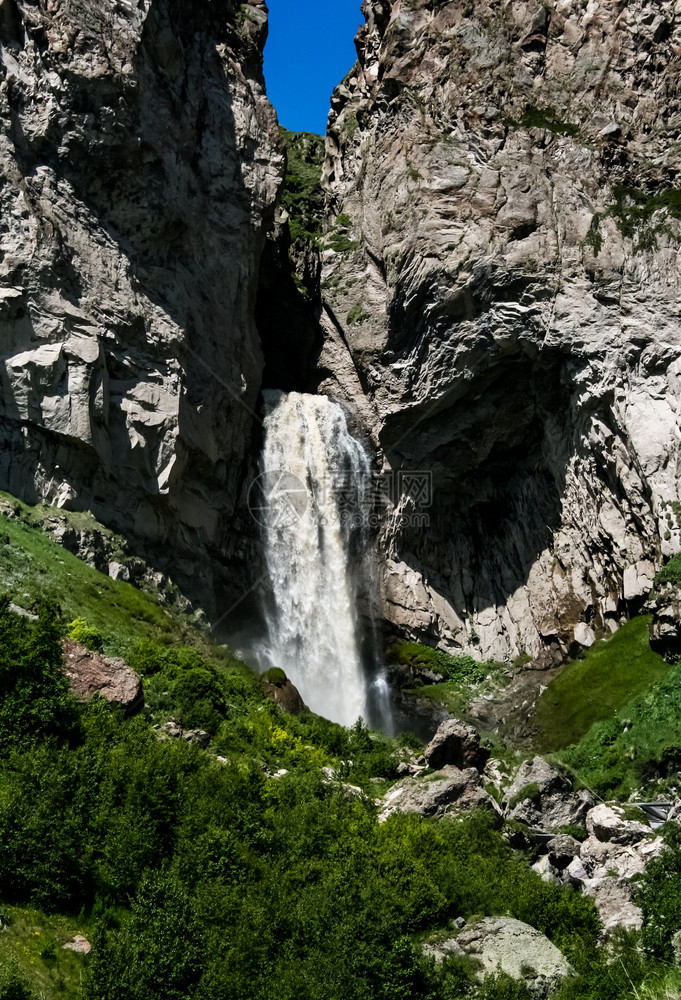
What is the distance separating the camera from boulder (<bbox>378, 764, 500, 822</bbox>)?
21484 mm

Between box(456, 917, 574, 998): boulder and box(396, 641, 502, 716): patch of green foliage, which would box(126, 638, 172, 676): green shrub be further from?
box(396, 641, 502, 716): patch of green foliage

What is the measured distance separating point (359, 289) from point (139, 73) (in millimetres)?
14654

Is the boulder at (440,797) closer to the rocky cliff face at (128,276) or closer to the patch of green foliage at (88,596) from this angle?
the patch of green foliage at (88,596)

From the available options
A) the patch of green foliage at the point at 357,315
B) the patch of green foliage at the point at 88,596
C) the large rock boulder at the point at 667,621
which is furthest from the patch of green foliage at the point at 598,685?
the patch of green foliage at the point at 357,315

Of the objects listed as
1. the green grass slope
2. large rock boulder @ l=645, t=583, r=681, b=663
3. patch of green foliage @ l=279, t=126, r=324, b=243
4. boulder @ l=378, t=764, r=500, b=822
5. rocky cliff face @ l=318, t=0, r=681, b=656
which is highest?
patch of green foliage @ l=279, t=126, r=324, b=243

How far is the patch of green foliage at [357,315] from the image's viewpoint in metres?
45.7

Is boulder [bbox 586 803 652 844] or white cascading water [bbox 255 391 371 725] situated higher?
white cascading water [bbox 255 391 371 725]

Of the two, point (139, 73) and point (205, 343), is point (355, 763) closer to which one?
point (205, 343)

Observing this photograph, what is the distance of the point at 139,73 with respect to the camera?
37719 mm

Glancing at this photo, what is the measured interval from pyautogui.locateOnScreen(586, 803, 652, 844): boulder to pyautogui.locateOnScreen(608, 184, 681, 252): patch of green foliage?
2552 cm

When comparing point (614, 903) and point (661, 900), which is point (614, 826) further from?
point (661, 900)

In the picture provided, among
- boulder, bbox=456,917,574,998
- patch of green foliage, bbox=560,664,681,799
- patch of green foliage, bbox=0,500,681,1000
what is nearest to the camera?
patch of green foliage, bbox=0,500,681,1000

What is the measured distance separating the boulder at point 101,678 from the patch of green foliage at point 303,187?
122 ft

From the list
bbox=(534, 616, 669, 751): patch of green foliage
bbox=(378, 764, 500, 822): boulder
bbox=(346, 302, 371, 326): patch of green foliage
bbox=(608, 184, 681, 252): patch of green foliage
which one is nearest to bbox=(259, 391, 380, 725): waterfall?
bbox=(346, 302, 371, 326): patch of green foliage
